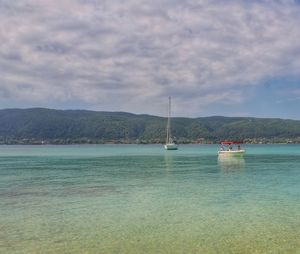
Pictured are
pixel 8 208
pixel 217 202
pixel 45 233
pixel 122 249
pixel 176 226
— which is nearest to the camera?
pixel 122 249

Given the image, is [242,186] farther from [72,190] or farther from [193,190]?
[72,190]

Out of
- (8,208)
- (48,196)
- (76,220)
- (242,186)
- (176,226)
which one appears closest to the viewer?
(176,226)

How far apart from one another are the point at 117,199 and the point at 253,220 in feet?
42.4

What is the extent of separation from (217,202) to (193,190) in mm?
7862

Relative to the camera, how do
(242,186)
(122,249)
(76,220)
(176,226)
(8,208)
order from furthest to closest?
(242,186) < (8,208) < (76,220) < (176,226) < (122,249)

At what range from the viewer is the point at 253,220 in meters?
26.1

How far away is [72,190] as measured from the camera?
4222 cm

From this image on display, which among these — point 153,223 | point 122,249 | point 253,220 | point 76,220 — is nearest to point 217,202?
point 253,220

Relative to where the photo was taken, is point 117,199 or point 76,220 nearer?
point 76,220

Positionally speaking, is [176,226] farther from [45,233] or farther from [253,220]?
[45,233]

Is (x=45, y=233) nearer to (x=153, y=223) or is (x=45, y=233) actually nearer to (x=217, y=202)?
(x=153, y=223)

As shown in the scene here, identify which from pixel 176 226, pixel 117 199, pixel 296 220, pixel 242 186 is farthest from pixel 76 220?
pixel 242 186

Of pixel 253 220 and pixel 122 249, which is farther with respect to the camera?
pixel 253 220

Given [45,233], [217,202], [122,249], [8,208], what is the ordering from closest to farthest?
[122,249] → [45,233] → [8,208] → [217,202]
